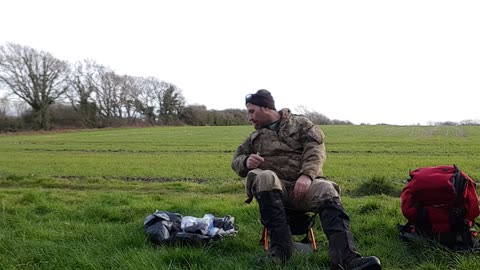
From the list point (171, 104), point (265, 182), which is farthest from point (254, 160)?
point (171, 104)

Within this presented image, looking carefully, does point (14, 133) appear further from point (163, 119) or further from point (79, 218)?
point (79, 218)

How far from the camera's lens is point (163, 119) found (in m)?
83.6

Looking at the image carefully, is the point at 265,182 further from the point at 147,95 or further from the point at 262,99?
the point at 147,95

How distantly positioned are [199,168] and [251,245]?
39.4 ft

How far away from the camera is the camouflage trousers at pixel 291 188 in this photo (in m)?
3.35

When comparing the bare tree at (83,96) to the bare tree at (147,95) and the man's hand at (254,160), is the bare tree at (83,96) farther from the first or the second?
the man's hand at (254,160)

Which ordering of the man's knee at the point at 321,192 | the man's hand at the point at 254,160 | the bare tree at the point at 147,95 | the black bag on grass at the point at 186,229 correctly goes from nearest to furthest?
the man's knee at the point at 321,192
the man's hand at the point at 254,160
the black bag on grass at the point at 186,229
the bare tree at the point at 147,95

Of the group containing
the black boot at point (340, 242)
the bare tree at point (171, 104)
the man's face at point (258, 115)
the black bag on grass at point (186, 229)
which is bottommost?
the black bag on grass at point (186, 229)

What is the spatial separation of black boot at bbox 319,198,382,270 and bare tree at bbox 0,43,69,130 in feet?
223

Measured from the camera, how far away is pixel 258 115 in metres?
3.97

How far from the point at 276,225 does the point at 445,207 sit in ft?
4.95

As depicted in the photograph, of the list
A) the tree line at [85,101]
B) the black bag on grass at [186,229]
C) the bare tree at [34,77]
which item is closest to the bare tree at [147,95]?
the tree line at [85,101]

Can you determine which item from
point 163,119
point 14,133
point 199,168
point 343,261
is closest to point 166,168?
point 199,168

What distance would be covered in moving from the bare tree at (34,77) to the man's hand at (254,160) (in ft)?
220
